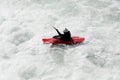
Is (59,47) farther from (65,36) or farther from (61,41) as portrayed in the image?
(65,36)

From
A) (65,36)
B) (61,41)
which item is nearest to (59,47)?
(61,41)

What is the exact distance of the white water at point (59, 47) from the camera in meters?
7.63

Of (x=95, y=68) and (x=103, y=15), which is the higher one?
(x=103, y=15)

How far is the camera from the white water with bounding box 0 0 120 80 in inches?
301

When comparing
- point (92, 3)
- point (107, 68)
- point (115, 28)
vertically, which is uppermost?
point (92, 3)

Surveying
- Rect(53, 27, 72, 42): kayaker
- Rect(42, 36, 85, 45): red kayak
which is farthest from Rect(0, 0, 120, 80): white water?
Rect(53, 27, 72, 42): kayaker

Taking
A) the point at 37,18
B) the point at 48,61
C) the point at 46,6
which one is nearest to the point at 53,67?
the point at 48,61

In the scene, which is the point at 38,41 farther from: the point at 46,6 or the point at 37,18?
the point at 46,6

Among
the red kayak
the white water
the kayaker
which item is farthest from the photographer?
the red kayak

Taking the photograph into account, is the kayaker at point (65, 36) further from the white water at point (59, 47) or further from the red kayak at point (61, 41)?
the white water at point (59, 47)

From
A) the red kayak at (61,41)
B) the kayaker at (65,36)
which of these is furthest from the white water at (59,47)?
the kayaker at (65,36)

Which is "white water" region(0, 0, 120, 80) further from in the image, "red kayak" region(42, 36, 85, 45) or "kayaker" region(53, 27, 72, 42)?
"kayaker" region(53, 27, 72, 42)

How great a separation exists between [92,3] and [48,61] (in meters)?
4.04

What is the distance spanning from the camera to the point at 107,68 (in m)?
7.63
